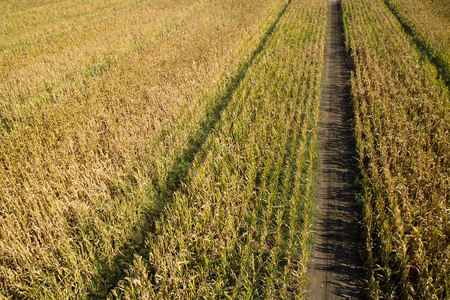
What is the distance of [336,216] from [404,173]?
2.10m

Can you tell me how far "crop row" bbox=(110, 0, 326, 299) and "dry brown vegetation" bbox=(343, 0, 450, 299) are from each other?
1.25m

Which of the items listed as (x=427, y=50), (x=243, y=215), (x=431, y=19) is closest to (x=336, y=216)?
(x=243, y=215)

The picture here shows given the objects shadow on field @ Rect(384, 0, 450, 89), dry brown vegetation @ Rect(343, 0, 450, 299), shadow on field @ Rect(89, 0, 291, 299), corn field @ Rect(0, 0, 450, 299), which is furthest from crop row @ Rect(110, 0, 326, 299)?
→ shadow on field @ Rect(384, 0, 450, 89)

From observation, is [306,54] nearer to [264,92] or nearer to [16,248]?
[264,92]

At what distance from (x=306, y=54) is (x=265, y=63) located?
9.78 ft

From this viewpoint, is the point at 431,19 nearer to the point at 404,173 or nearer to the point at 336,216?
the point at 404,173

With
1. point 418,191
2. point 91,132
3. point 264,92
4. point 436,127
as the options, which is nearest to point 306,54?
point 264,92

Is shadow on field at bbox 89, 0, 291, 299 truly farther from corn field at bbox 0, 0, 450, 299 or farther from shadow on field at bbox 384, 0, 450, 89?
shadow on field at bbox 384, 0, 450, 89

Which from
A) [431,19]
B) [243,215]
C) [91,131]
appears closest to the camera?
[243,215]

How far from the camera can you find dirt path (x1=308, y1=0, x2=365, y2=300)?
13.9 feet

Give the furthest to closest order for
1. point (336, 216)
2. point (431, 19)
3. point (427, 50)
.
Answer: point (431, 19), point (427, 50), point (336, 216)

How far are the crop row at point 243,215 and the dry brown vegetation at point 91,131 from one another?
81cm

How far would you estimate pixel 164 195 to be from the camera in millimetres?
5863

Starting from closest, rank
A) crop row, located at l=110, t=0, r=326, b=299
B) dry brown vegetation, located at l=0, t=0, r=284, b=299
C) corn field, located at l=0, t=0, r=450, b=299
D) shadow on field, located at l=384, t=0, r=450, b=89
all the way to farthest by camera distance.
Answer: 1. crop row, located at l=110, t=0, r=326, b=299
2. corn field, located at l=0, t=0, r=450, b=299
3. dry brown vegetation, located at l=0, t=0, r=284, b=299
4. shadow on field, located at l=384, t=0, r=450, b=89
